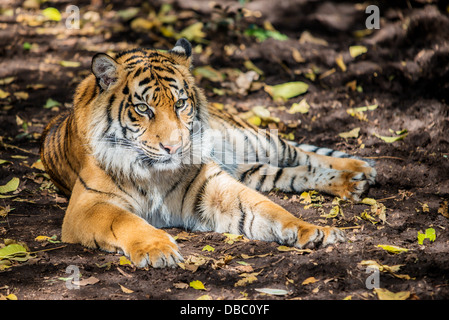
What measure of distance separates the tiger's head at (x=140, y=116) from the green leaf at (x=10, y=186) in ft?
3.79

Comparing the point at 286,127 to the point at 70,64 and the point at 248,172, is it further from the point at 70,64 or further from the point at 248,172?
the point at 70,64

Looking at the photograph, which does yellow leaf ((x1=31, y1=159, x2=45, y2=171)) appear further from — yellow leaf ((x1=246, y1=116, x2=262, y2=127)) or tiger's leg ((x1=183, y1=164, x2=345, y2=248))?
yellow leaf ((x1=246, y1=116, x2=262, y2=127))

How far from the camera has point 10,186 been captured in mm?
4293

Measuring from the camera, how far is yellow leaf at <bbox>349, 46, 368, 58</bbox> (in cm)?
650

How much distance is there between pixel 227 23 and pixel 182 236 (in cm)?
458

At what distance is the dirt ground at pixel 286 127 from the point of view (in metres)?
2.79

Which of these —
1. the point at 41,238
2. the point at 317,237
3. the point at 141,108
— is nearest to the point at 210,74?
the point at 141,108

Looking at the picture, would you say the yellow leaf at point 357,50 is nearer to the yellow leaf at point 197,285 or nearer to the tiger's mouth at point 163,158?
the tiger's mouth at point 163,158

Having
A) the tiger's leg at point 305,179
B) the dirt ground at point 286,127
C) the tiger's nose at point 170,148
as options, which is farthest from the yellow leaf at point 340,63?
the tiger's nose at point 170,148

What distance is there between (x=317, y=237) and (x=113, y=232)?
1183 mm

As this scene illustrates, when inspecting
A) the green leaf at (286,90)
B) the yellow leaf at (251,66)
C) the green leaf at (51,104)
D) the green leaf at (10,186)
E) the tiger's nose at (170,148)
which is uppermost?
the yellow leaf at (251,66)

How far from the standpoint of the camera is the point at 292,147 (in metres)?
4.58

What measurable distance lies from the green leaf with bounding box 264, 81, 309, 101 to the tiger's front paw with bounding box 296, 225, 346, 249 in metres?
2.93

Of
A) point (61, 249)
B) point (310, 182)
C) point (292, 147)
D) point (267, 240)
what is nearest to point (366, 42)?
point (292, 147)
